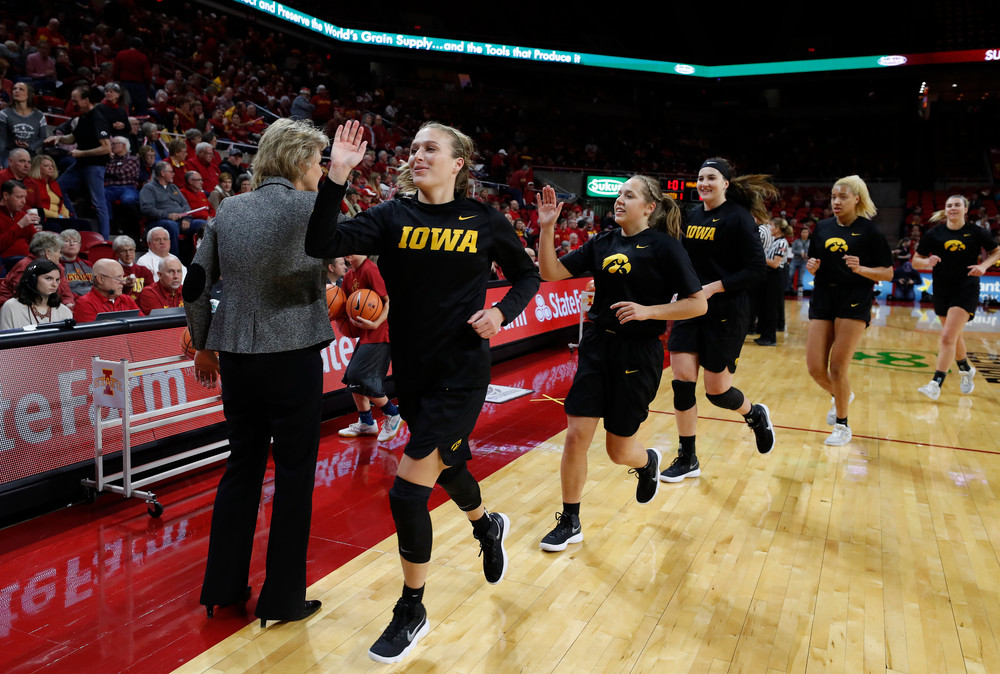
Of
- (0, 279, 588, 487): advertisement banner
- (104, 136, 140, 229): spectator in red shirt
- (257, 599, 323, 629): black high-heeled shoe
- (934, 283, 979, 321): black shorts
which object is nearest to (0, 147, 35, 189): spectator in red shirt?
(104, 136, 140, 229): spectator in red shirt

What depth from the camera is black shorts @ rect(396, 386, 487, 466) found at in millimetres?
2809

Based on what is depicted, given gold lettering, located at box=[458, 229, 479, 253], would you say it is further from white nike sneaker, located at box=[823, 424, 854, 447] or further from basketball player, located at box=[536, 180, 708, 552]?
white nike sneaker, located at box=[823, 424, 854, 447]

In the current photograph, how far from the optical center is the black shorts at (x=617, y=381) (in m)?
3.77

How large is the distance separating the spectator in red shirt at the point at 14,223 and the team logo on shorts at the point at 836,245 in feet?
23.6

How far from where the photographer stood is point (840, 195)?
5574 mm

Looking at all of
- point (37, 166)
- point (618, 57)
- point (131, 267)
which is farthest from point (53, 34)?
point (618, 57)

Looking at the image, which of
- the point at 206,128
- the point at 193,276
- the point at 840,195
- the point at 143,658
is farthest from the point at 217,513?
the point at 206,128

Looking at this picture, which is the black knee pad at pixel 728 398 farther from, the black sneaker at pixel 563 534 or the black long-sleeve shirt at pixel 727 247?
the black sneaker at pixel 563 534

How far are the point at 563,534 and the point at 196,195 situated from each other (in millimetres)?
7050

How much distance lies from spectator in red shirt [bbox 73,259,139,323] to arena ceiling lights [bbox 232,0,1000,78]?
19136mm

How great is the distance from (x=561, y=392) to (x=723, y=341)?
3.19 meters

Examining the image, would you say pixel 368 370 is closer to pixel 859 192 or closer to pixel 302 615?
pixel 302 615

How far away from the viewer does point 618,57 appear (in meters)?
27.9

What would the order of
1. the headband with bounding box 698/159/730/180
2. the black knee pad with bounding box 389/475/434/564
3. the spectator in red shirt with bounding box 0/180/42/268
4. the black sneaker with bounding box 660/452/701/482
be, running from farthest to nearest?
the spectator in red shirt with bounding box 0/180/42/268
the black sneaker with bounding box 660/452/701/482
the headband with bounding box 698/159/730/180
the black knee pad with bounding box 389/475/434/564
